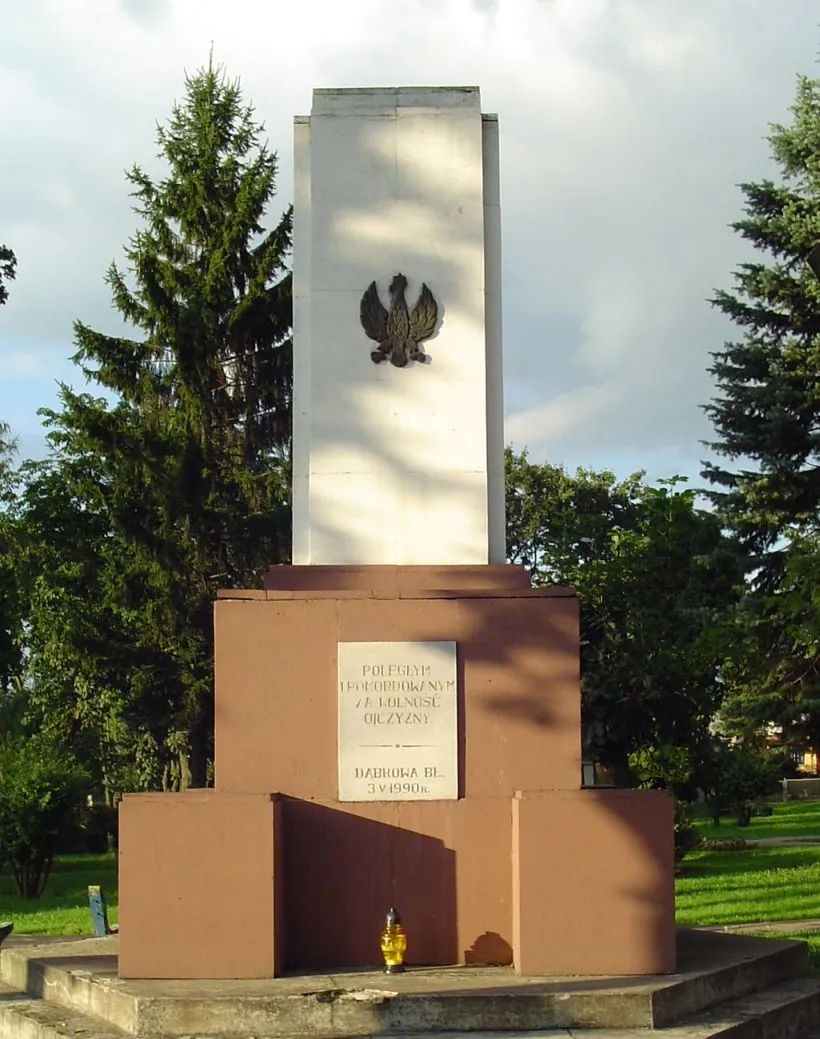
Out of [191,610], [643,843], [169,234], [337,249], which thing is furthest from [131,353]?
[643,843]

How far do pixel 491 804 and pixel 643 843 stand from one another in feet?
3.00

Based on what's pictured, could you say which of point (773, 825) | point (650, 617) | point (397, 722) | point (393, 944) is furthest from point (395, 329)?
point (773, 825)

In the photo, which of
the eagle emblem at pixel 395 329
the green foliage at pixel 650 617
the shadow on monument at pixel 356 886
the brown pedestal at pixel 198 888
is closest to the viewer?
the brown pedestal at pixel 198 888

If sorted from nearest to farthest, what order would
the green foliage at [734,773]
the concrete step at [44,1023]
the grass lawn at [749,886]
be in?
1. the concrete step at [44,1023]
2. the grass lawn at [749,886]
3. the green foliage at [734,773]

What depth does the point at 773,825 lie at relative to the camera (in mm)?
34562

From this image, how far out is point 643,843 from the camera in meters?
7.46

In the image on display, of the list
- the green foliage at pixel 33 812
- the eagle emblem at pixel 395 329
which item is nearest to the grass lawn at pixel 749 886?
the eagle emblem at pixel 395 329

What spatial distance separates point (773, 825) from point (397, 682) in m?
29.0

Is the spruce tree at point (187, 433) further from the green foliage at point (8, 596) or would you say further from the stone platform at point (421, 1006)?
the stone platform at point (421, 1006)

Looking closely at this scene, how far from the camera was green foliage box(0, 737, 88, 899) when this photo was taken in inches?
874

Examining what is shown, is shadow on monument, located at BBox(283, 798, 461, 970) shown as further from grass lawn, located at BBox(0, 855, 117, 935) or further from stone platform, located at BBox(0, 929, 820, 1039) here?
grass lawn, located at BBox(0, 855, 117, 935)

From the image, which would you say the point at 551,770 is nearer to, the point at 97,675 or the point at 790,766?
the point at 790,766

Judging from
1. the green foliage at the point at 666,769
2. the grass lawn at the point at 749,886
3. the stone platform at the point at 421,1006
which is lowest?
the grass lawn at the point at 749,886

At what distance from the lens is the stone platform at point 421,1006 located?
679 cm
